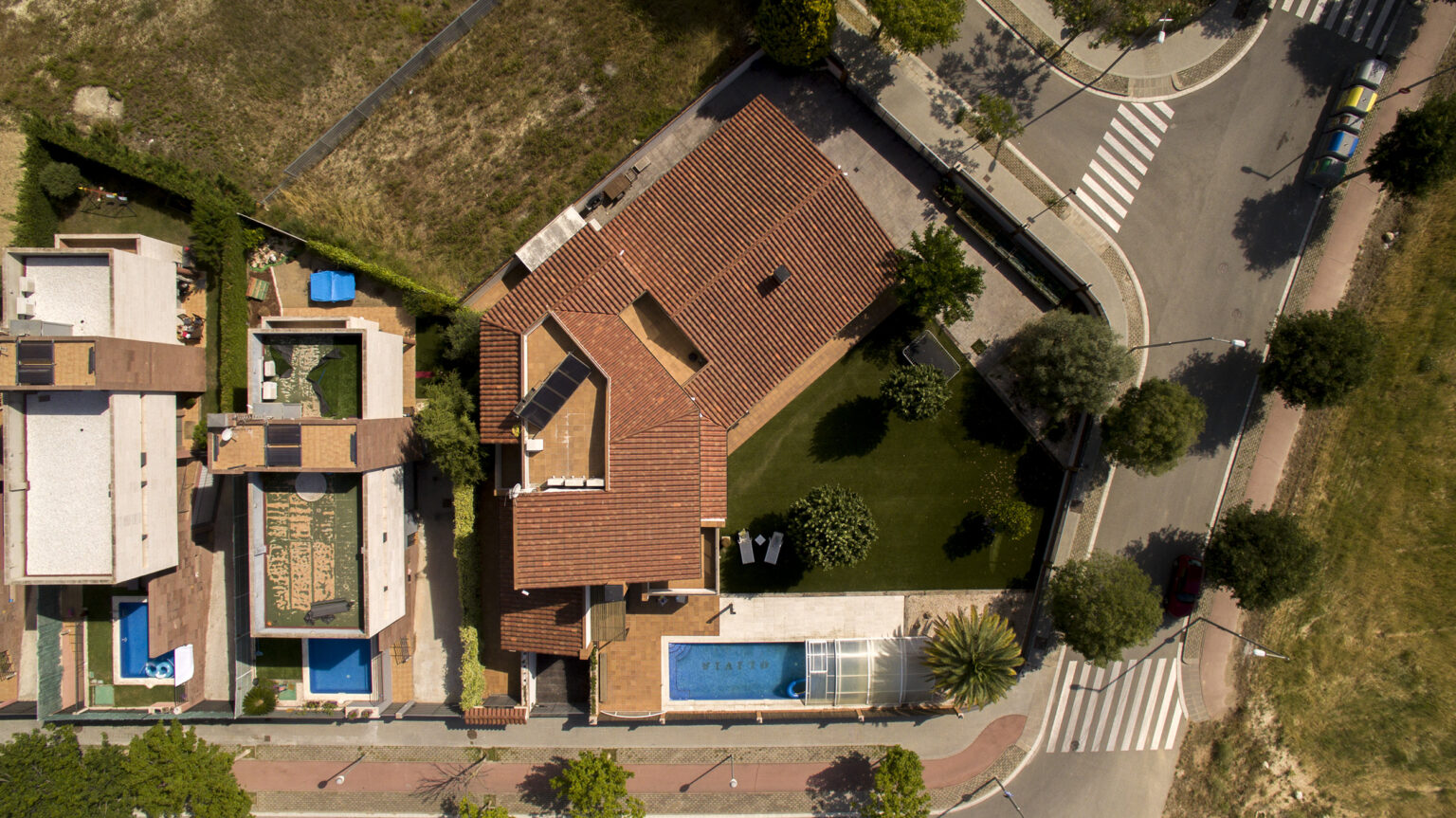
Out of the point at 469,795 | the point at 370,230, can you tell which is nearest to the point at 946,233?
the point at 370,230

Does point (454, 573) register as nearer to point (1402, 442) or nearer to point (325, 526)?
point (325, 526)

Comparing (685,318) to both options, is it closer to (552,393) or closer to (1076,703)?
(552,393)

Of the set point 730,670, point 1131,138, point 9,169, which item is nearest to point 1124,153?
point 1131,138

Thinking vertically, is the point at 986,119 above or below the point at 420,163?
above

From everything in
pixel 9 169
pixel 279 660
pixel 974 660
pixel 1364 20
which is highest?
pixel 1364 20

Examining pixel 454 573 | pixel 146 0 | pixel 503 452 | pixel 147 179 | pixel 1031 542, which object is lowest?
pixel 454 573

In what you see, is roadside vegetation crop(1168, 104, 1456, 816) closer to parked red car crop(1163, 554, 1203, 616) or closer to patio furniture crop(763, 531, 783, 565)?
parked red car crop(1163, 554, 1203, 616)

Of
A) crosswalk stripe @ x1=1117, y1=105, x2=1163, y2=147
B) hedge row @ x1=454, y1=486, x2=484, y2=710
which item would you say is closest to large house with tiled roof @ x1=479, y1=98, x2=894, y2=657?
hedge row @ x1=454, y1=486, x2=484, y2=710
